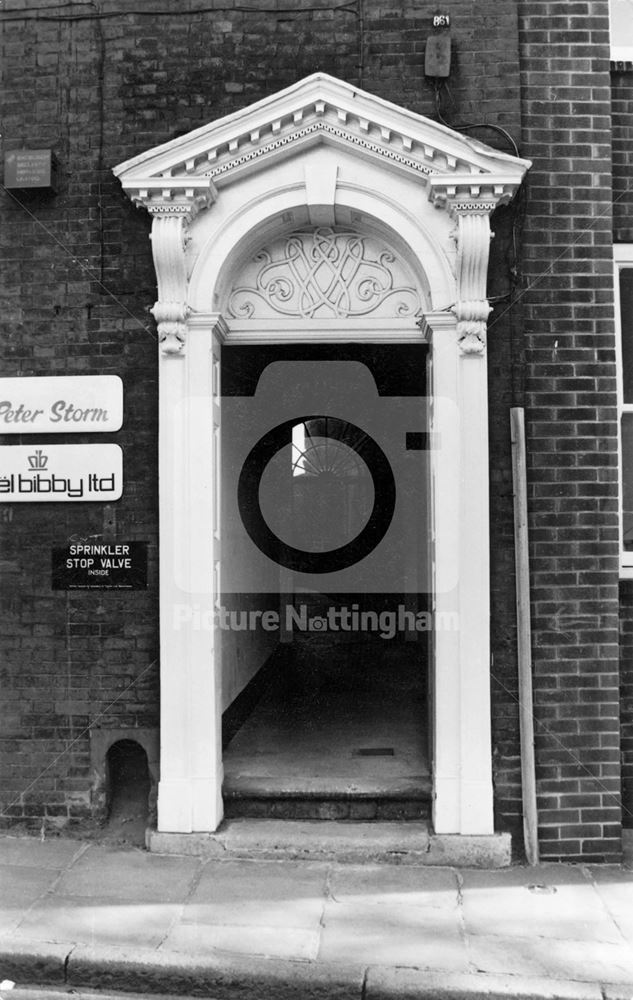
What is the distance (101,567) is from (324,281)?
7.98 feet

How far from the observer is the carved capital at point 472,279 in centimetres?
514

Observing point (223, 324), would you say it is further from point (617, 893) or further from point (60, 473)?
point (617, 893)

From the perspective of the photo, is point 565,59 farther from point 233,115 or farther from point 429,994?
point 429,994

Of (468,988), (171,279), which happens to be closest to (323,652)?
(171,279)

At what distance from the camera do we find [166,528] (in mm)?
5305

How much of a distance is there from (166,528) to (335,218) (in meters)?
2.35

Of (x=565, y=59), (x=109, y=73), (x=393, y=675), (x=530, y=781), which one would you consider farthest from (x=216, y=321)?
(x=393, y=675)

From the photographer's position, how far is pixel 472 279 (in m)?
5.19

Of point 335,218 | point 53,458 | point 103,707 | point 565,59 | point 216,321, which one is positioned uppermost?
point 565,59

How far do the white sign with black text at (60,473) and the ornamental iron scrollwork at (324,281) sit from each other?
1318 mm

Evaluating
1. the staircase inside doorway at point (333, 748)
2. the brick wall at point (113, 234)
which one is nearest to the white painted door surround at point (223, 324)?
the brick wall at point (113, 234)

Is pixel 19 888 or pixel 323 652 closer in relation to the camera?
pixel 19 888

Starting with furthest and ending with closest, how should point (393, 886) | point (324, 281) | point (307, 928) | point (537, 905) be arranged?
point (324, 281) → point (393, 886) → point (537, 905) → point (307, 928)

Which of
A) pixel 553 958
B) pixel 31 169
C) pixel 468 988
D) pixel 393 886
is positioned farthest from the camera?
pixel 31 169
